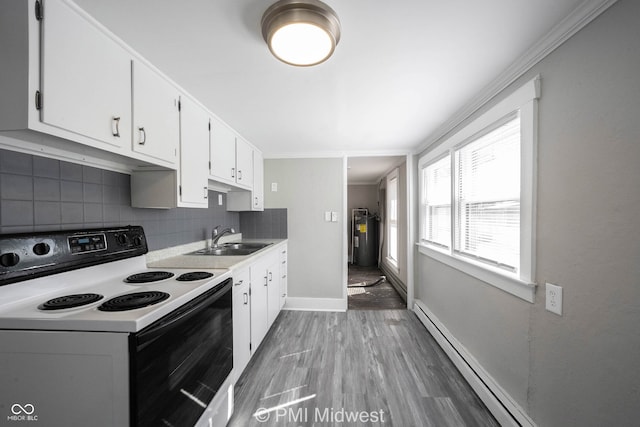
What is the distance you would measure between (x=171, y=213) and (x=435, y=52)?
2171mm

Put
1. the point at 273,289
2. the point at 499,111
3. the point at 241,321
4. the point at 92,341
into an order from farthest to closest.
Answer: the point at 273,289 → the point at 241,321 → the point at 499,111 → the point at 92,341

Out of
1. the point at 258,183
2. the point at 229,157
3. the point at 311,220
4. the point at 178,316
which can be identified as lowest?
the point at 178,316

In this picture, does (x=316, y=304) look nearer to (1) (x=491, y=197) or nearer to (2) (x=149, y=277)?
(2) (x=149, y=277)

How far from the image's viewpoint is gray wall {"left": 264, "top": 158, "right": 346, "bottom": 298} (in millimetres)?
3439

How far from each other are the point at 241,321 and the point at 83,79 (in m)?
1.68

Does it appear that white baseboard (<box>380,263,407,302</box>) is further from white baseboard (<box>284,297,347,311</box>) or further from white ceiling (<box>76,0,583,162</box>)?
white ceiling (<box>76,0,583,162</box>)

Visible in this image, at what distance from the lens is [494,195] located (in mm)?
1750

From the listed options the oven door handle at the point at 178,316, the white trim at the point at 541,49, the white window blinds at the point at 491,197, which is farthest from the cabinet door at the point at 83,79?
the white window blinds at the point at 491,197

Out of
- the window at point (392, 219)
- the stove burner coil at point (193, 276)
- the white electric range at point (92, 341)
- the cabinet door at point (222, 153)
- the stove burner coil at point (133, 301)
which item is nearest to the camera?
the white electric range at point (92, 341)

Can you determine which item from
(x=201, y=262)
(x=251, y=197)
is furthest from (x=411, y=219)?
(x=201, y=262)

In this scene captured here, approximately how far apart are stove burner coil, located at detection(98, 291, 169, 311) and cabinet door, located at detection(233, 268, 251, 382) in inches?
25.9

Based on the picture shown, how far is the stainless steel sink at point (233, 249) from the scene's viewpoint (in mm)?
2439

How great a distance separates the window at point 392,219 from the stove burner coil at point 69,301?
436 centimetres

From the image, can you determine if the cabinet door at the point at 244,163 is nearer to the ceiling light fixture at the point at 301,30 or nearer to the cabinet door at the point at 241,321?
the cabinet door at the point at 241,321
